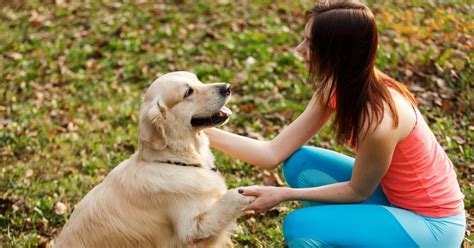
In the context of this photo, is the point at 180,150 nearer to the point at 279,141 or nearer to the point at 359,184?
the point at 279,141

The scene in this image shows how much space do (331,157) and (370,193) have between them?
500 mm

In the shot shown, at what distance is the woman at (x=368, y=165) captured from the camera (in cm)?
286

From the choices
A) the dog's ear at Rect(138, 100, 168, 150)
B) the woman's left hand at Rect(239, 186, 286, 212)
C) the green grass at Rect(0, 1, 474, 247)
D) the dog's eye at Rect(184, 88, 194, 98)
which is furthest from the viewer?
the green grass at Rect(0, 1, 474, 247)

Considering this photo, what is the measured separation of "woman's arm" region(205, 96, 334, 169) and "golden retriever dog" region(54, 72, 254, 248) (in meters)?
0.34

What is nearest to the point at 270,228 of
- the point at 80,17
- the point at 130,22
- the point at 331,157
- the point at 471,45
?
the point at 331,157

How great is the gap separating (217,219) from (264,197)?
0.27 m

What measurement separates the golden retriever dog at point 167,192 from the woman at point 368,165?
29 centimetres

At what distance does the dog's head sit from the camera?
326 centimetres

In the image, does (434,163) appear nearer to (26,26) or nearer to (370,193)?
(370,193)

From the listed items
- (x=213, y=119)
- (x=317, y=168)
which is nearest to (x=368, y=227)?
(x=317, y=168)

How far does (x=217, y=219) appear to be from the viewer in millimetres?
3064

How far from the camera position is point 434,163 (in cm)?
305

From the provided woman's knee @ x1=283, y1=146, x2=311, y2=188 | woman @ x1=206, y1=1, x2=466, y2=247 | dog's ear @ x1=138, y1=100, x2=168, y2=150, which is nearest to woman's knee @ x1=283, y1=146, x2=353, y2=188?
woman's knee @ x1=283, y1=146, x2=311, y2=188

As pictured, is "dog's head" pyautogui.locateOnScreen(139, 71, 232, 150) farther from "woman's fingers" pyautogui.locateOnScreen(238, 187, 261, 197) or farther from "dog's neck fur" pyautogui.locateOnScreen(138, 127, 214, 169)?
"woman's fingers" pyautogui.locateOnScreen(238, 187, 261, 197)
